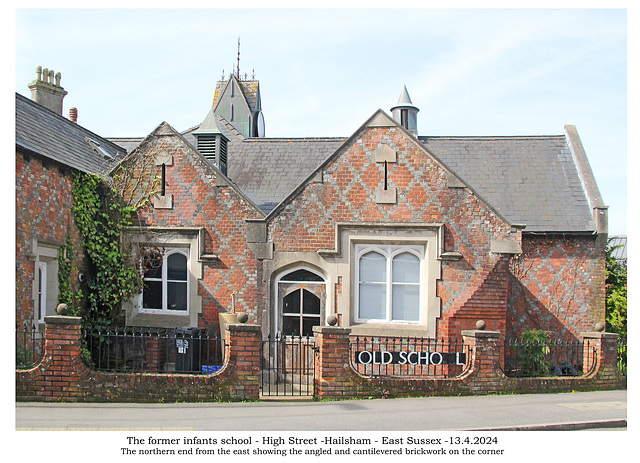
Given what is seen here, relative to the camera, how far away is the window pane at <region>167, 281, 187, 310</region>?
15.7 m

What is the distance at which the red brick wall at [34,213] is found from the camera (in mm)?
12773

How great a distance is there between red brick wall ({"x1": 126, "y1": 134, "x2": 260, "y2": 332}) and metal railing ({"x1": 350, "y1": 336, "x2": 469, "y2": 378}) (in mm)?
2928

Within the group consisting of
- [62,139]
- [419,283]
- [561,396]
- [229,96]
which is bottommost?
[561,396]

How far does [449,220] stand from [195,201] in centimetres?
592

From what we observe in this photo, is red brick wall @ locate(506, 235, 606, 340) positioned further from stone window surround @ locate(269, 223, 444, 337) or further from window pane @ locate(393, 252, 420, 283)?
window pane @ locate(393, 252, 420, 283)

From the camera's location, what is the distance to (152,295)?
15.8 meters

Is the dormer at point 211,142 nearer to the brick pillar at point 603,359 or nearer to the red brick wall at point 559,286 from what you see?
the red brick wall at point 559,286

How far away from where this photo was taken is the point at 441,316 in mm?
14469

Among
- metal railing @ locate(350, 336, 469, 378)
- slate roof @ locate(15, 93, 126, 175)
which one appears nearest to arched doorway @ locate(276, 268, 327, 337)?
metal railing @ locate(350, 336, 469, 378)

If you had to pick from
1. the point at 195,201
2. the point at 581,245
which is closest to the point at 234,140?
the point at 195,201

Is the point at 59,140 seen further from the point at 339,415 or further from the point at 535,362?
the point at 535,362

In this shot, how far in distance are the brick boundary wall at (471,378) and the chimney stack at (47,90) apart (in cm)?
1383

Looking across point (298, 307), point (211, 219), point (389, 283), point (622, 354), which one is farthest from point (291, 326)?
point (622, 354)
